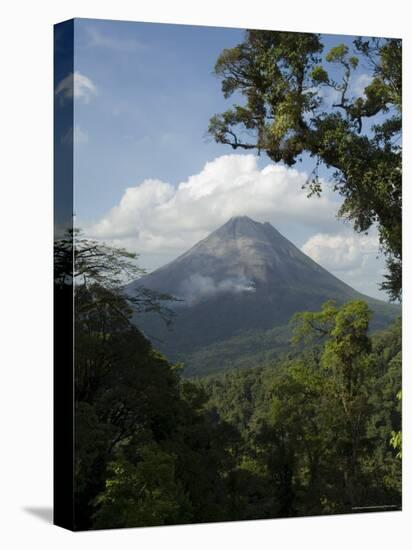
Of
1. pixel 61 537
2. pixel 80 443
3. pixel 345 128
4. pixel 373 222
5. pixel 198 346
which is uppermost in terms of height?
pixel 345 128

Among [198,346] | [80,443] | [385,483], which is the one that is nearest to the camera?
[80,443]

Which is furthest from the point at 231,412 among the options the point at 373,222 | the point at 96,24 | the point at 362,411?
the point at 96,24

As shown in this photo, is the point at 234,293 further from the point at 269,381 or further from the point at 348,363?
the point at 348,363

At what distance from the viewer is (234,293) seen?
11586 mm

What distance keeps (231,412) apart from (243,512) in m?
0.88

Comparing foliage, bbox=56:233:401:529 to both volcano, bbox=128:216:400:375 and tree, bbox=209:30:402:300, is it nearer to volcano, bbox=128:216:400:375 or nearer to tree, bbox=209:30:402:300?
volcano, bbox=128:216:400:375

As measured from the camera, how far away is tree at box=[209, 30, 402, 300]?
11703 mm

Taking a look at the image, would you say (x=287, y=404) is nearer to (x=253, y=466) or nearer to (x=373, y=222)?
(x=253, y=466)

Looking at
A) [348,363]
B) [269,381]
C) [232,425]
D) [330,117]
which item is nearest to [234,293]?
[269,381]

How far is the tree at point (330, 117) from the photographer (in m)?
11.7

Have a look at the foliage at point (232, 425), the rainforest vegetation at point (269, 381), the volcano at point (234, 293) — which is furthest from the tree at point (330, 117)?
the foliage at point (232, 425)

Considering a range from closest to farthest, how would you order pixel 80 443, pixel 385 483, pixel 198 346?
pixel 80 443 → pixel 198 346 → pixel 385 483

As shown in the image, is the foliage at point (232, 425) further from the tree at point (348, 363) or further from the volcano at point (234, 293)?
the volcano at point (234, 293)

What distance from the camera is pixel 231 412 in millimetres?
11531
